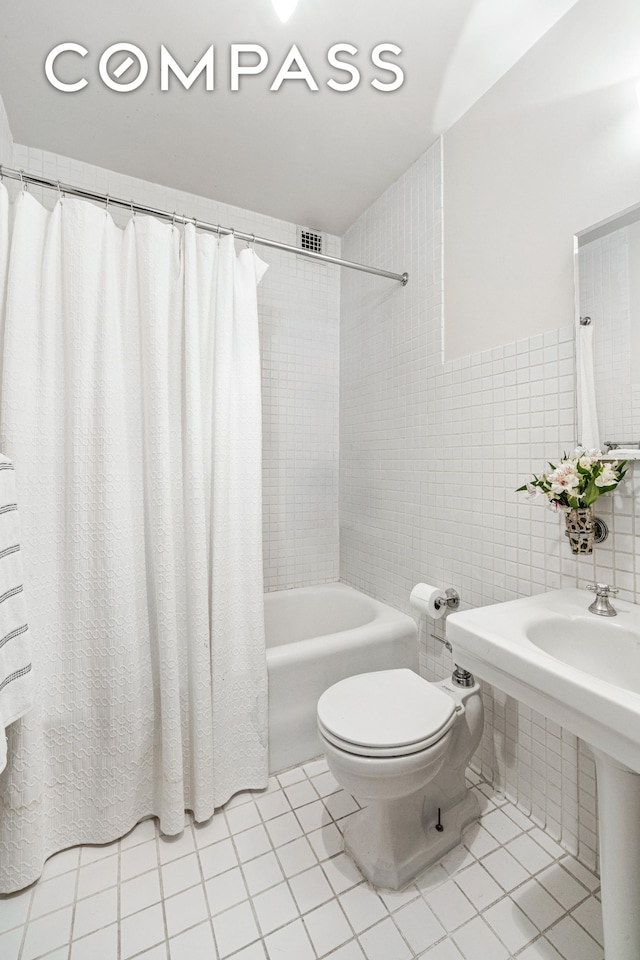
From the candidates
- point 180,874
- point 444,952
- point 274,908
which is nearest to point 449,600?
point 444,952

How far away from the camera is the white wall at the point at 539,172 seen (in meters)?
1.14

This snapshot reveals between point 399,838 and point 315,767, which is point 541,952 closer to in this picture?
point 399,838

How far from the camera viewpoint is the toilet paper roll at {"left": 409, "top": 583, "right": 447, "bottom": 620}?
1.63 meters

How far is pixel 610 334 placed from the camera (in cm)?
115

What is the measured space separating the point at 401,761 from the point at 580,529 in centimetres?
78

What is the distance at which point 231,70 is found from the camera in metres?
1.44

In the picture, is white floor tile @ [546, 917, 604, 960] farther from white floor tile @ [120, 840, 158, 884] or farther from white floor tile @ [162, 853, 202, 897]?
white floor tile @ [120, 840, 158, 884]

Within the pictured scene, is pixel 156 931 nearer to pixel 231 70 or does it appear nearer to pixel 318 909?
pixel 318 909

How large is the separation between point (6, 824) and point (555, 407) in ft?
6.50

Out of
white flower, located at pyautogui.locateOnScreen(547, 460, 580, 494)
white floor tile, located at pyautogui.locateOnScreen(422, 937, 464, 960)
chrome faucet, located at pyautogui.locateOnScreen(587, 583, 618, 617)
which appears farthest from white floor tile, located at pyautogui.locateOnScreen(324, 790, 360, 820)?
white flower, located at pyautogui.locateOnScreen(547, 460, 580, 494)

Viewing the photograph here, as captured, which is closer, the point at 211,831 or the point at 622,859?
the point at 622,859

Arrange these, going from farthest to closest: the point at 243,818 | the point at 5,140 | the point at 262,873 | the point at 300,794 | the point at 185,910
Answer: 1. the point at 5,140
2. the point at 300,794
3. the point at 243,818
4. the point at 262,873
5. the point at 185,910

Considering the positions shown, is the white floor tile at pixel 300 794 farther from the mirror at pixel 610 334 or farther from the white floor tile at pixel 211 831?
the mirror at pixel 610 334

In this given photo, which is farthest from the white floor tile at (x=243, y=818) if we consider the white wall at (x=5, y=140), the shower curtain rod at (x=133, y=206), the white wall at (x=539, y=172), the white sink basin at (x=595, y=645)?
the white wall at (x=5, y=140)
